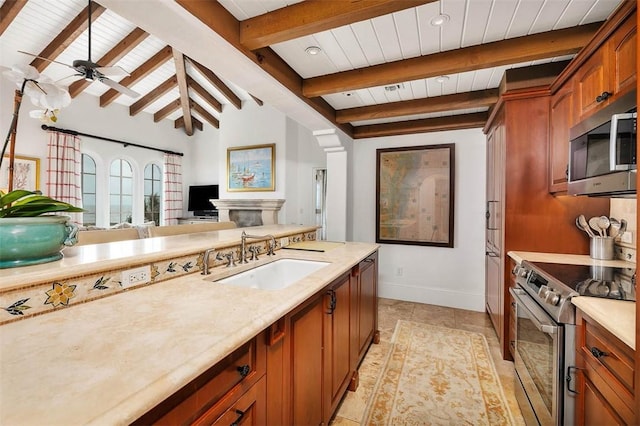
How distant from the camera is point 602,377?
1054 millimetres

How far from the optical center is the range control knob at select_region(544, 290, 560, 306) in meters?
1.33

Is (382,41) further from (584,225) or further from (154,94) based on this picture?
(154,94)

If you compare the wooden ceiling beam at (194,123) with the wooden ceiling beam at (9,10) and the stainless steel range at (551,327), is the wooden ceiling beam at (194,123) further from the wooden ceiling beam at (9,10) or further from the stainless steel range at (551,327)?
the stainless steel range at (551,327)

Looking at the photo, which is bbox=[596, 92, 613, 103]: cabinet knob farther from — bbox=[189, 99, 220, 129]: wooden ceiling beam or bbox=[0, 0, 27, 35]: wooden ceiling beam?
bbox=[189, 99, 220, 129]: wooden ceiling beam

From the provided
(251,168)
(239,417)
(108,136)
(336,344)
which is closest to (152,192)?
(108,136)

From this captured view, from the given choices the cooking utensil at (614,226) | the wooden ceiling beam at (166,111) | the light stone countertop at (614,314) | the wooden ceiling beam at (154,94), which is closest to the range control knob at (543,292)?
the light stone countertop at (614,314)

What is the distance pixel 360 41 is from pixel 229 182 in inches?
175

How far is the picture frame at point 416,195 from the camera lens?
3.67 metres

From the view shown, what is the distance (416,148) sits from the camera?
3.81m

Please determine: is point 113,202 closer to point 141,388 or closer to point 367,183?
point 367,183

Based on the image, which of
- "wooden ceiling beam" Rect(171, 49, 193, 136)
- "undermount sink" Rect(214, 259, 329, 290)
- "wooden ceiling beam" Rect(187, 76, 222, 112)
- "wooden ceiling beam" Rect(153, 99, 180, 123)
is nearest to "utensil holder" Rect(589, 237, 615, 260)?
"undermount sink" Rect(214, 259, 329, 290)

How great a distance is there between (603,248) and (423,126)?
7.45 ft

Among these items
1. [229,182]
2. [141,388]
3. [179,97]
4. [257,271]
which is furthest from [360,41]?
[179,97]

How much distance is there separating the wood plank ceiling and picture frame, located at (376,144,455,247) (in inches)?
13.2
